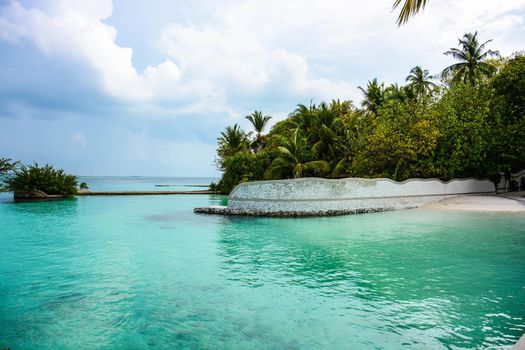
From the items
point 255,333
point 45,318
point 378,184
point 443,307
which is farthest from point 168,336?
point 378,184

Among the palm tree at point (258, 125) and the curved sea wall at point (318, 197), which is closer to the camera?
the curved sea wall at point (318, 197)

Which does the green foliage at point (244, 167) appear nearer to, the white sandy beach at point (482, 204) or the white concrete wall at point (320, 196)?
the white concrete wall at point (320, 196)

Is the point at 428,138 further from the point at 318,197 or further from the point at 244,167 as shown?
the point at 244,167

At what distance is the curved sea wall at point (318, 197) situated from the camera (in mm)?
17547

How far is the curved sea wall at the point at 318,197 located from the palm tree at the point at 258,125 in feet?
68.7

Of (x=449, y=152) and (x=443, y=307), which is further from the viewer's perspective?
(x=449, y=152)

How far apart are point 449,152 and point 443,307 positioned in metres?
19.5

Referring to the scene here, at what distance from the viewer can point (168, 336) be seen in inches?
180

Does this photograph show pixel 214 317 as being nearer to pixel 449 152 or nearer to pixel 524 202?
pixel 524 202

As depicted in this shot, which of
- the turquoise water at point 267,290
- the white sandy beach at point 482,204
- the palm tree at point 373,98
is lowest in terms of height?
the turquoise water at point 267,290

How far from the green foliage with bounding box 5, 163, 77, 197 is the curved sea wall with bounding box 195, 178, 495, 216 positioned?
59.1 feet

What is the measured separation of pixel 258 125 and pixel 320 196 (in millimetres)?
22953

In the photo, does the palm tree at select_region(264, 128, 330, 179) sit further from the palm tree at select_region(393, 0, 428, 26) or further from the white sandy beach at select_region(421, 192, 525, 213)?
the palm tree at select_region(393, 0, 428, 26)

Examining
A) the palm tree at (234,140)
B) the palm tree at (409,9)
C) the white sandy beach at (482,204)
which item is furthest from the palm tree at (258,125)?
the palm tree at (409,9)
